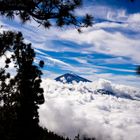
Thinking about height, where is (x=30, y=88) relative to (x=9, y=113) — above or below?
above

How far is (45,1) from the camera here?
12.1 m

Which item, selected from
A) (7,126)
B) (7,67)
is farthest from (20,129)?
Answer: (7,67)

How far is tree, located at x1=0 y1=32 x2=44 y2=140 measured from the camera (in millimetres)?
32625

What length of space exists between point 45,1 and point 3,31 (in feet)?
13.0

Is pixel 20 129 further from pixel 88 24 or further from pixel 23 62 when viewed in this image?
pixel 88 24

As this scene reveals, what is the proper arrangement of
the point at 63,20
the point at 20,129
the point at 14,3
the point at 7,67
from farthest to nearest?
1. the point at 20,129
2. the point at 7,67
3. the point at 63,20
4. the point at 14,3

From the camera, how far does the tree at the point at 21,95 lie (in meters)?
32.6

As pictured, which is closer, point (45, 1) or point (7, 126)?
point (45, 1)

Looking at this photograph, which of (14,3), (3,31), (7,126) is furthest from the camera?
(7,126)

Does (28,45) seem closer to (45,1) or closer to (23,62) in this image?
(23,62)

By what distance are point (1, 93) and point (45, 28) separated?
2115cm

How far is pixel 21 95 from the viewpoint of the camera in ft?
130

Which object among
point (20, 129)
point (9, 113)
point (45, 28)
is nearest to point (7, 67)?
point (9, 113)

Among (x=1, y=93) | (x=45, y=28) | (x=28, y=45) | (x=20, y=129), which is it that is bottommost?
(x=20, y=129)
